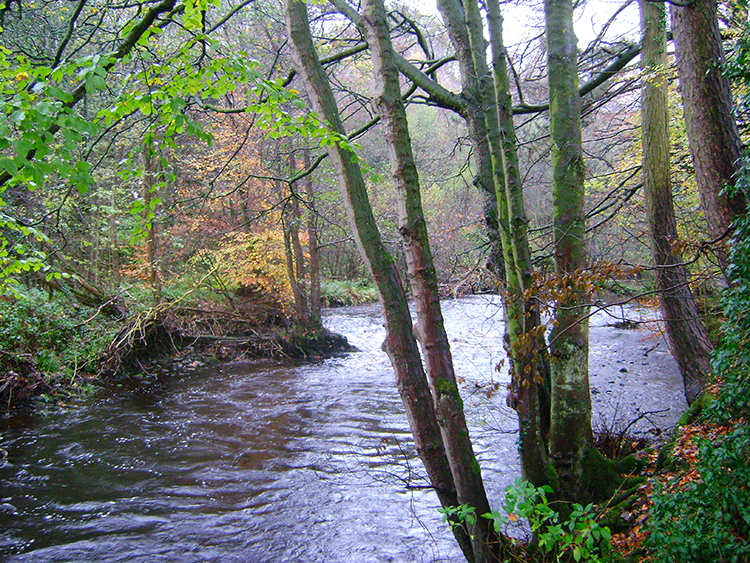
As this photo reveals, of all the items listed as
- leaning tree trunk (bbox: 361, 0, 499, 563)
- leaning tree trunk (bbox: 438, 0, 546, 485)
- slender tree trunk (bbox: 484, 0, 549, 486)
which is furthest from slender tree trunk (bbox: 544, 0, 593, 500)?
leaning tree trunk (bbox: 361, 0, 499, 563)

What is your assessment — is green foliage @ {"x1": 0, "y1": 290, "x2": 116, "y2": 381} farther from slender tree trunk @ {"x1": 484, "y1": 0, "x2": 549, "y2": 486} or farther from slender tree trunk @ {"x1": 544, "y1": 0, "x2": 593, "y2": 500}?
slender tree trunk @ {"x1": 544, "y1": 0, "x2": 593, "y2": 500}

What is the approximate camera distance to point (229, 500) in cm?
535

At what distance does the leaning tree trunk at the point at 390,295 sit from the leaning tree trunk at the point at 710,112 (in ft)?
8.51

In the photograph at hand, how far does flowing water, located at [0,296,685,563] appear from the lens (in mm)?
4555

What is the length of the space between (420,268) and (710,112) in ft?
9.14

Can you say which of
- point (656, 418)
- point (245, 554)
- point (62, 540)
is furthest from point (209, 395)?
point (656, 418)

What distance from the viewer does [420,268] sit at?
325cm

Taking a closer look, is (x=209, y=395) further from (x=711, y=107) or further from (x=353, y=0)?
(x=711, y=107)

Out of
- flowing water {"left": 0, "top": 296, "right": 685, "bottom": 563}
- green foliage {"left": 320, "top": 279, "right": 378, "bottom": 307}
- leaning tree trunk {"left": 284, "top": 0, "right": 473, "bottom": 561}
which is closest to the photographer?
leaning tree trunk {"left": 284, "top": 0, "right": 473, "bottom": 561}

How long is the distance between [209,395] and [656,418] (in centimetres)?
800

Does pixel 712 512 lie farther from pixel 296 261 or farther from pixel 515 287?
pixel 296 261

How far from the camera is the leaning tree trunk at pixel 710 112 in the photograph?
12.2ft

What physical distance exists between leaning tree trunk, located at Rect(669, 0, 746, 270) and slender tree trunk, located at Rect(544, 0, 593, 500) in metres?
0.86

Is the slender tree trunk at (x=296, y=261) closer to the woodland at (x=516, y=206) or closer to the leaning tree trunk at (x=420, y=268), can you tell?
the woodland at (x=516, y=206)
